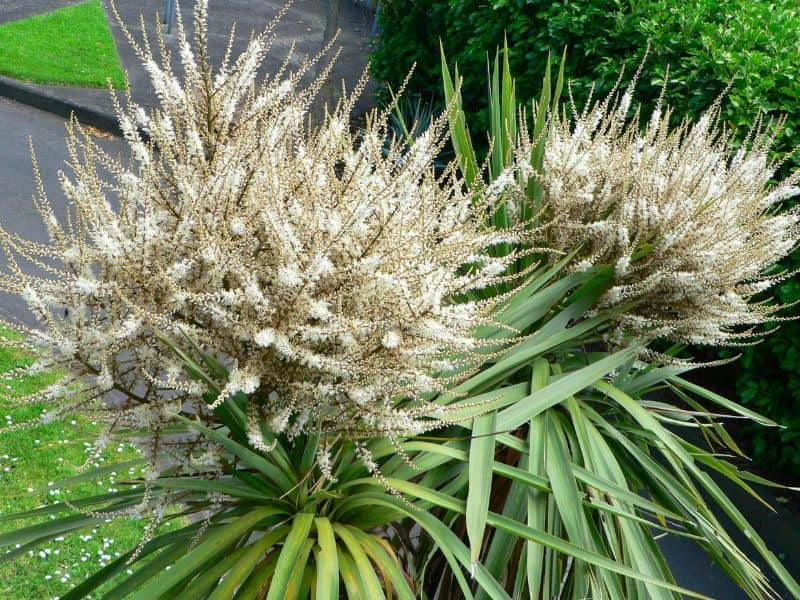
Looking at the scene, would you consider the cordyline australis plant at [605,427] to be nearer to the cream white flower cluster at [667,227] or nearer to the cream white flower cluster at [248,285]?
the cream white flower cluster at [667,227]

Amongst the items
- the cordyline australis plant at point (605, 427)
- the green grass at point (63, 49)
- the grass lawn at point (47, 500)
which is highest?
the cordyline australis plant at point (605, 427)

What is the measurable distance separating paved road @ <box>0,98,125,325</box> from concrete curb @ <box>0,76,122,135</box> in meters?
0.08

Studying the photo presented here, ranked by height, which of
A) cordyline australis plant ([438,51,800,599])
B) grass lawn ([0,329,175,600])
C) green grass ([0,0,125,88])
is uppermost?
cordyline australis plant ([438,51,800,599])

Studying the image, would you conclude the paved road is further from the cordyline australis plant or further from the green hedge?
the cordyline australis plant

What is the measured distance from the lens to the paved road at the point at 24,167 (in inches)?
222

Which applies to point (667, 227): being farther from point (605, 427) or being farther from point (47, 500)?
point (47, 500)

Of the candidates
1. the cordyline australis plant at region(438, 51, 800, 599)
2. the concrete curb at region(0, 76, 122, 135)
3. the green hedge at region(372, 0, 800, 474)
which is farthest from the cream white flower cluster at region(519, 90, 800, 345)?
the concrete curb at region(0, 76, 122, 135)

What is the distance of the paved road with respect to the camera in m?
5.64

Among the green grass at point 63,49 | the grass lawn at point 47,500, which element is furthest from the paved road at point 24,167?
the grass lawn at point 47,500

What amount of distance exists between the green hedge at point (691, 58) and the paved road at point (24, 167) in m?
3.41

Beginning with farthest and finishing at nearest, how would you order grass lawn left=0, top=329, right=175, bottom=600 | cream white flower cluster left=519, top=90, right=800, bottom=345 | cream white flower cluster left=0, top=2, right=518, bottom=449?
grass lawn left=0, top=329, right=175, bottom=600 → cream white flower cluster left=519, top=90, right=800, bottom=345 → cream white flower cluster left=0, top=2, right=518, bottom=449

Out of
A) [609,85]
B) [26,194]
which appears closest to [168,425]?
[609,85]

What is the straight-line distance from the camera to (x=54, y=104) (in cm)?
790

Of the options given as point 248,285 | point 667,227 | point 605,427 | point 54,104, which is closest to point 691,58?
point 667,227
